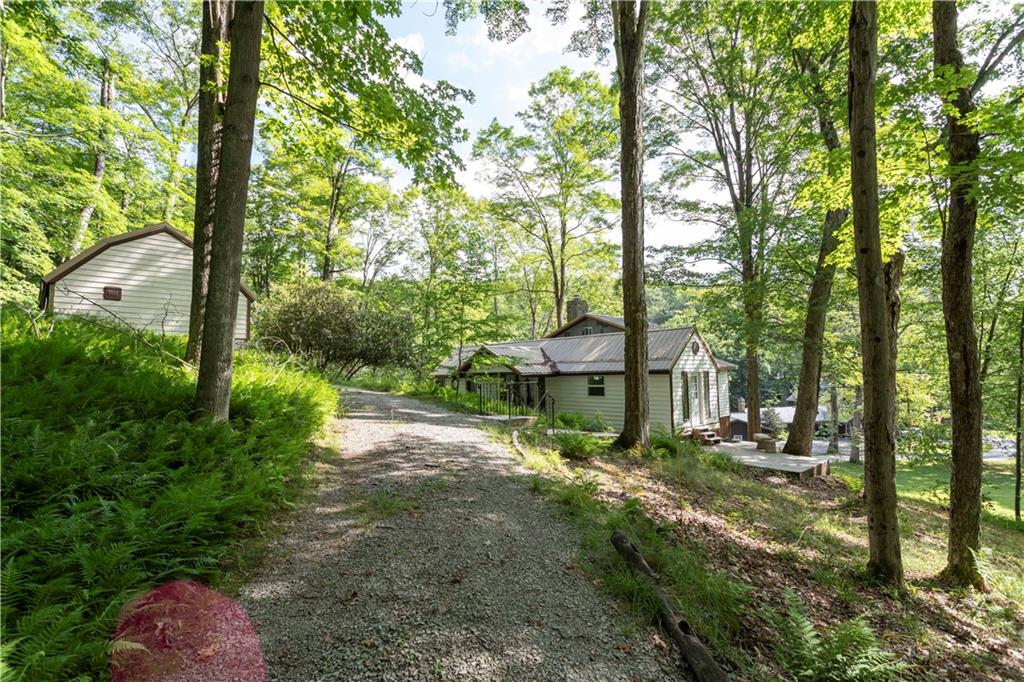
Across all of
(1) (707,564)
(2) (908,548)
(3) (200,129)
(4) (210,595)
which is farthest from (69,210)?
(2) (908,548)

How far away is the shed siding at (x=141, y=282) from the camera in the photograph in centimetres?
1000

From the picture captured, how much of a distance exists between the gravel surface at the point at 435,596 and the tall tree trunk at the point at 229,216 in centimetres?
180

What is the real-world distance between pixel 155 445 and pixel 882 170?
9414 mm

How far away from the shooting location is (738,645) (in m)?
2.83

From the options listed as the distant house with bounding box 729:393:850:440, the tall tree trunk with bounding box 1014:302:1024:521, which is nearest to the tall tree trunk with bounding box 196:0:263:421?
the tall tree trunk with bounding box 1014:302:1024:521

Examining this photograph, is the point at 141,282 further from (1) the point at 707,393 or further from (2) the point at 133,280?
(1) the point at 707,393

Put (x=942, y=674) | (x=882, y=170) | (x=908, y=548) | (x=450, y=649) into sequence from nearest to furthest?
1. (x=450, y=649)
2. (x=942, y=674)
3. (x=882, y=170)
4. (x=908, y=548)

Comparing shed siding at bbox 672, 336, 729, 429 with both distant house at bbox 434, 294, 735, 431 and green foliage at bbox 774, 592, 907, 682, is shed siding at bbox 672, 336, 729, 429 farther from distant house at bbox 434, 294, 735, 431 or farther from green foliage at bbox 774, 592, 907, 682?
green foliage at bbox 774, 592, 907, 682

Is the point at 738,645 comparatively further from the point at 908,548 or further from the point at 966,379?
the point at 908,548

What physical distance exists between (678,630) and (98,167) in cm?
1964

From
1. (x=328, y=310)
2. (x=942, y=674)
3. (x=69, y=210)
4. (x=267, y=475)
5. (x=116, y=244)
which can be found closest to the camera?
(x=942, y=674)

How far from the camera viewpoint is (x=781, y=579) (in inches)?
159

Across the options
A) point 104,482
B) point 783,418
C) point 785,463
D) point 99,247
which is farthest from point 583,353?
point 783,418

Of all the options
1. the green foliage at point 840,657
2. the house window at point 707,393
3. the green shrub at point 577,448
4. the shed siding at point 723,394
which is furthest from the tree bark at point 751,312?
the green foliage at point 840,657
